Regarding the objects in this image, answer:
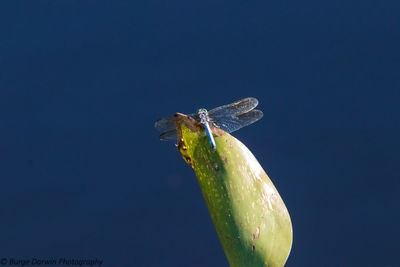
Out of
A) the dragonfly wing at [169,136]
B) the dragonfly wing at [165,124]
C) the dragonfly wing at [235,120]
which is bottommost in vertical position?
the dragonfly wing at [169,136]

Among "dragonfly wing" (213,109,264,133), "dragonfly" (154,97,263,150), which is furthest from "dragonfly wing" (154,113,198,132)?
"dragonfly wing" (213,109,264,133)

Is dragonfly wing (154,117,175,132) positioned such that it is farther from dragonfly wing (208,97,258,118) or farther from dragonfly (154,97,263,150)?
dragonfly wing (208,97,258,118)

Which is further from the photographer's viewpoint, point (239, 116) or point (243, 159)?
point (239, 116)

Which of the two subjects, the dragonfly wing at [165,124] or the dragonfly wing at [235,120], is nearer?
the dragonfly wing at [165,124]

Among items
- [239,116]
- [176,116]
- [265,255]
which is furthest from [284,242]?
[239,116]

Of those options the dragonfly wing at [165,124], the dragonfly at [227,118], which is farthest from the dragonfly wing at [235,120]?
the dragonfly wing at [165,124]

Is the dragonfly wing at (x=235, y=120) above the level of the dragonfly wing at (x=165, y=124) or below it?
above

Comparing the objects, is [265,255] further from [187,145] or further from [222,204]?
[187,145]

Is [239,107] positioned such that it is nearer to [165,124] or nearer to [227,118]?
[227,118]

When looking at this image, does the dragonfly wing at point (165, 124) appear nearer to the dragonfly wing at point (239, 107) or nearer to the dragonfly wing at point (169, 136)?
the dragonfly wing at point (169, 136)
